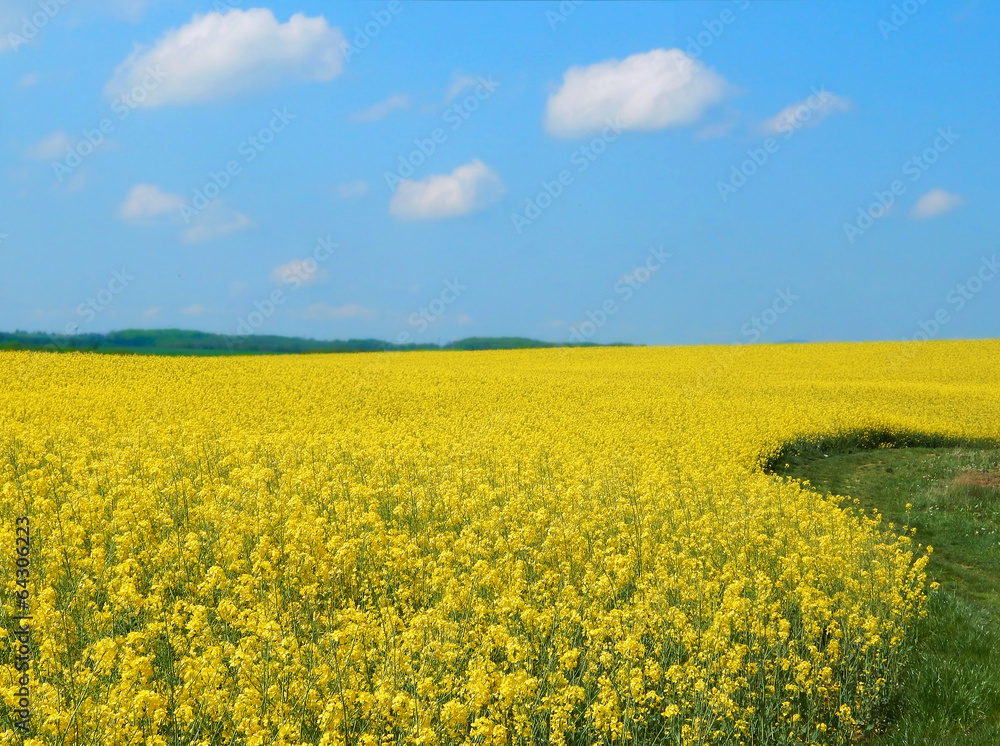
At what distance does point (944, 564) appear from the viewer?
13719mm

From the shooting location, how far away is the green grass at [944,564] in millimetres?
7402

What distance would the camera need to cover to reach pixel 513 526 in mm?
9289

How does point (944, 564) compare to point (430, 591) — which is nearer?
point (430, 591)

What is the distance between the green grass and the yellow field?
43 centimetres

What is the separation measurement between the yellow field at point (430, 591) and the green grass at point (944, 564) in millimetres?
431

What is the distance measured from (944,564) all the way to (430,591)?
10618mm

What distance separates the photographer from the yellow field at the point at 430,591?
534 centimetres

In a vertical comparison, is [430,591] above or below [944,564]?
above

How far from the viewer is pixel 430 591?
25.3 ft

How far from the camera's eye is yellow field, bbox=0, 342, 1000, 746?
5.34 meters

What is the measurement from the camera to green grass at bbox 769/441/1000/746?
740cm

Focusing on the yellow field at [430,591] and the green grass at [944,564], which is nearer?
the yellow field at [430,591]

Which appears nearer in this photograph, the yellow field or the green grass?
the yellow field

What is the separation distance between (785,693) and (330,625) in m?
4.34
